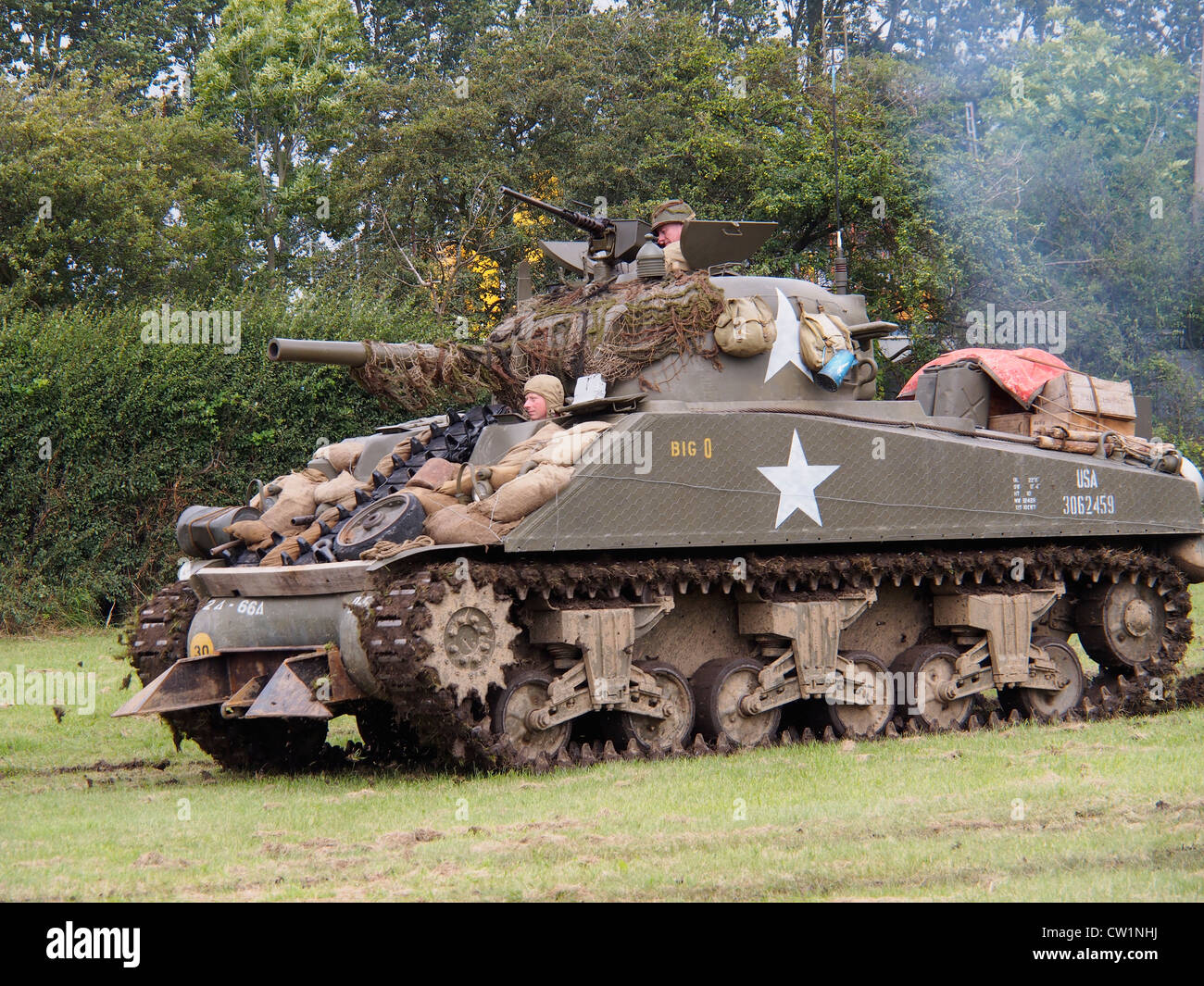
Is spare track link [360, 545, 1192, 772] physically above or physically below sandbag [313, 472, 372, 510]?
below

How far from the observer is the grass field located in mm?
6098

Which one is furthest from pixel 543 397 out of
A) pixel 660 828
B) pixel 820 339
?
pixel 660 828

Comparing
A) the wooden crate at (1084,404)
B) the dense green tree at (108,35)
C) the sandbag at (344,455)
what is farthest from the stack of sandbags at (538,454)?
the dense green tree at (108,35)

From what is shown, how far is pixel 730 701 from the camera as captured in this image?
10.2 meters

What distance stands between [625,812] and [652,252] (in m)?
5.01

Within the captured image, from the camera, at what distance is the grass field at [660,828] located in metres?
6.10

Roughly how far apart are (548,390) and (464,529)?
209cm

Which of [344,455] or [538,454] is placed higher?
[344,455]

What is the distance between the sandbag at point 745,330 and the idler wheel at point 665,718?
234 centimetres

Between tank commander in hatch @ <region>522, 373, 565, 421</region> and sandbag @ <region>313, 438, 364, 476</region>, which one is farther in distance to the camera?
sandbag @ <region>313, 438, 364, 476</region>

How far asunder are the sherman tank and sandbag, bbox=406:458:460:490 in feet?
0.10

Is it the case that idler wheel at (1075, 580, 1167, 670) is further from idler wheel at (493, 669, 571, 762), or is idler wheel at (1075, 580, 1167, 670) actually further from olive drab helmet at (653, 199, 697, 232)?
idler wheel at (493, 669, 571, 762)

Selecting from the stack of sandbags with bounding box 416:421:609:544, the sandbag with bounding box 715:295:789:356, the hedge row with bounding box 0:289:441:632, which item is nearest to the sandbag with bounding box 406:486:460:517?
the stack of sandbags with bounding box 416:421:609:544

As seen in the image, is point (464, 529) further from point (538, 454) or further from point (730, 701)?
point (730, 701)
